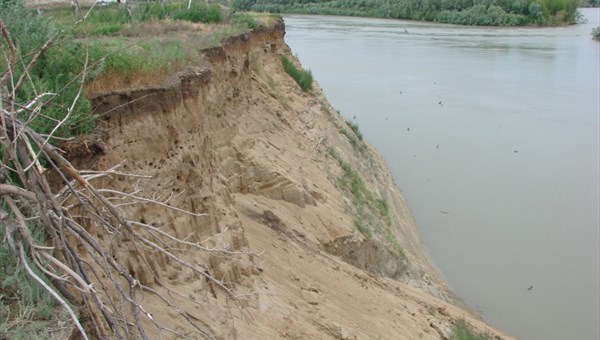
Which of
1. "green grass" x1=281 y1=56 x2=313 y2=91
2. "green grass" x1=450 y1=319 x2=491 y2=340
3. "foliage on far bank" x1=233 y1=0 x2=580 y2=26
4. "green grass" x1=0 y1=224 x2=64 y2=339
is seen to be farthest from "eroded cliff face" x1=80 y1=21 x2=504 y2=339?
"foliage on far bank" x1=233 y1=0 x2=580 y2=26

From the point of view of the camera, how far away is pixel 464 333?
815 centimetres

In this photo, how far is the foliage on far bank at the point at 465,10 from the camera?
59.4 m

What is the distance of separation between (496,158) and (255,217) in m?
14.2

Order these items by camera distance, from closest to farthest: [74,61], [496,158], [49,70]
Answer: [49,70] → [74,61] → [496,158]

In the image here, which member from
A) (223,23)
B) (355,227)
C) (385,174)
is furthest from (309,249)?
(385,174)

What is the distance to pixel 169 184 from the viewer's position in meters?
5.62

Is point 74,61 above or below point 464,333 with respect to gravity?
above

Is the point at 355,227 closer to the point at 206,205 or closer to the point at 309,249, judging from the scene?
the point at 309,249

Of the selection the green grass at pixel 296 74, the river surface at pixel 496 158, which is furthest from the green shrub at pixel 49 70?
the green grass at pixel 296 74

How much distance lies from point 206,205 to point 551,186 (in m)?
14.7

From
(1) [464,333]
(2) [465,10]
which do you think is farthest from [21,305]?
Answer: (2) [465,10]

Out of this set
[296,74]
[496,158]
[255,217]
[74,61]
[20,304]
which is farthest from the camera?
[496,158]

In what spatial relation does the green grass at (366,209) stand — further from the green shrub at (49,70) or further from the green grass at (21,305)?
the green grass at (21,305)

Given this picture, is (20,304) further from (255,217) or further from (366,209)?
(366,209)
